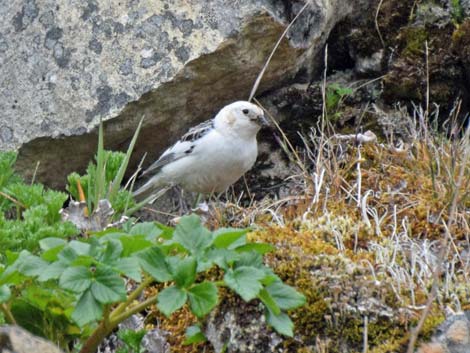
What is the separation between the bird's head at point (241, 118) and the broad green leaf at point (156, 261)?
12.6ft

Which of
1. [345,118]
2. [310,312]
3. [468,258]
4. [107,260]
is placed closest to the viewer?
[107,260]

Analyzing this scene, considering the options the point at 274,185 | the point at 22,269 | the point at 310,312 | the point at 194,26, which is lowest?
the point at 274,185

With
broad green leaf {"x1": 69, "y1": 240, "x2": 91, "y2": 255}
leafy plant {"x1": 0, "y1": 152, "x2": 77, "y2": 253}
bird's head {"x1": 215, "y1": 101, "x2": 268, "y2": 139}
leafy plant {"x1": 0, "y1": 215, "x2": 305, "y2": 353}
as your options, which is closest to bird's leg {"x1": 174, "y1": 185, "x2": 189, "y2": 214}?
bird's head {"x1": 215, "y1": 101, "x2": 268, "y2": 139}

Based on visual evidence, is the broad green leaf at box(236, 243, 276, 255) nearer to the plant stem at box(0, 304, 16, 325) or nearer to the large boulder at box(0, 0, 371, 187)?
the plant stem at box(0, 304, 16, 325)

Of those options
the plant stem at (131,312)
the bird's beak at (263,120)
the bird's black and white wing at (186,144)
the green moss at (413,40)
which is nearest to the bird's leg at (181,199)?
the bird's black and white wing at (186,144)

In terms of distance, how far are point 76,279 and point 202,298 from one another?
1.42ft

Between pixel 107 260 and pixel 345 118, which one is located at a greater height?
pixel 107 260

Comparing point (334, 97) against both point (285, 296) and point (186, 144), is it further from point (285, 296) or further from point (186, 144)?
point (285, 296)

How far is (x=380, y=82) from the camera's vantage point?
7477 mm

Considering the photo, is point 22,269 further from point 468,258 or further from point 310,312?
point 468,258

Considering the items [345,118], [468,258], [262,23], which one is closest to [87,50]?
[262,23]

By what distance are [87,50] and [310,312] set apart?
11.5ft

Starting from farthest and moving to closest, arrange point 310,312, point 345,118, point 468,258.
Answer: point 345,118 → point 468,258 → point 310,312

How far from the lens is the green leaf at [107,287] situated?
3314 mm
